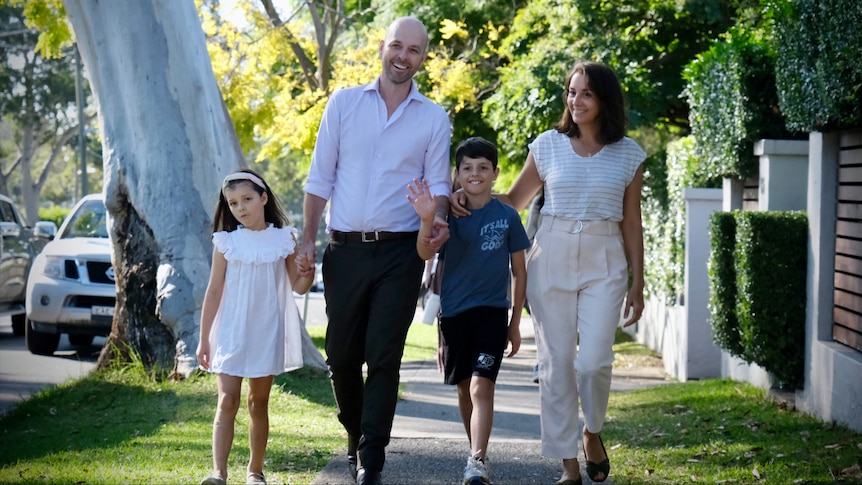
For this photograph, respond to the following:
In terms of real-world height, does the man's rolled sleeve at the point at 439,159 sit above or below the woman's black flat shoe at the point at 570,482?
above

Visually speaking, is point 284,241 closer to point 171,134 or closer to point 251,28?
point 171,134

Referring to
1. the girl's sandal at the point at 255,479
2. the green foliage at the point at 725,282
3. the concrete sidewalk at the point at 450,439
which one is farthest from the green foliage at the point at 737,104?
the girl's sandal at the point at 255,479

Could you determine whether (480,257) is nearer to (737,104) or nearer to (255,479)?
(255,479)

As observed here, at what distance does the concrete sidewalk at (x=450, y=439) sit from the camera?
239 inches

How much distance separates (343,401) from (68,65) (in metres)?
46.5

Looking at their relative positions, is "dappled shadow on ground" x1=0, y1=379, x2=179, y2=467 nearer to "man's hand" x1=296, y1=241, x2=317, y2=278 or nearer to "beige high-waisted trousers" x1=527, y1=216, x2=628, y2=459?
"man's hand" x1=296, y1=241, x2=317, y2=278

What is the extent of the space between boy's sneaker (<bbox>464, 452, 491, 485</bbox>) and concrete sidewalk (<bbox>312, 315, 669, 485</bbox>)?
2.31 feet

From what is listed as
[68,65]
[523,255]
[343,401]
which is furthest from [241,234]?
[68,65]

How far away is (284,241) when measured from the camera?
5.54 meters

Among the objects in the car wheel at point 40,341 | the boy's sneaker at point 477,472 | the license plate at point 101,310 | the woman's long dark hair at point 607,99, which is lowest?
the car wheel at point 40,341

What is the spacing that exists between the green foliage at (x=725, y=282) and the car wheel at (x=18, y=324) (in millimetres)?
10338

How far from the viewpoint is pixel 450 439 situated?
720 centimetres

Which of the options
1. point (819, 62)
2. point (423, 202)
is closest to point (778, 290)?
point (819, 62)

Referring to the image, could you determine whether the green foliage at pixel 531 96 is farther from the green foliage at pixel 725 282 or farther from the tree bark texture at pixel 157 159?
the tree bark texture at pixel 157 159
